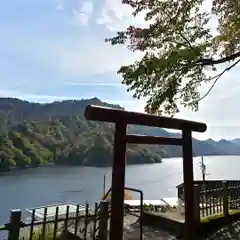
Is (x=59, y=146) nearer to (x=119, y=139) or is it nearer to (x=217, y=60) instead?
(x=217, y=60)

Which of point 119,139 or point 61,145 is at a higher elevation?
point 61,145

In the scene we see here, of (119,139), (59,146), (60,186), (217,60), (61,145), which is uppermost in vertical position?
(61,145)

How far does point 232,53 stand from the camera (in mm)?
5938

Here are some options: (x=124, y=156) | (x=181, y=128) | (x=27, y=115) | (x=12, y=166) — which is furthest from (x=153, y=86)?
(x=27, y=115)

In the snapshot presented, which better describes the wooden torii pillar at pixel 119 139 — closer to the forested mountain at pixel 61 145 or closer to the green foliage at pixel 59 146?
the forested mountain at pixel 61 145

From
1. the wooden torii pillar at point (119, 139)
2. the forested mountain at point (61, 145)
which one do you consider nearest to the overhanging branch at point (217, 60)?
the wooden torii pillar at point (119, 139)

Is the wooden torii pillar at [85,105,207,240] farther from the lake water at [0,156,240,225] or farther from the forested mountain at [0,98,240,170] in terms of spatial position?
the forested mountain at [0,98,240,170]

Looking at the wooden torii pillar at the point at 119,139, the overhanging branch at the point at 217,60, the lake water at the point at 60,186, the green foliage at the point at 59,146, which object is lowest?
the lake water at the point at 60,186

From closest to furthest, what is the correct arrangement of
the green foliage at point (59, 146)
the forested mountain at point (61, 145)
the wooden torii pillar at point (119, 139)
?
the wooden torii pillar at point (119, 139) < the forested mountain at point (61, 145) < the green foliage at point (59, 146)

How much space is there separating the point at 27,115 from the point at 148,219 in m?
144

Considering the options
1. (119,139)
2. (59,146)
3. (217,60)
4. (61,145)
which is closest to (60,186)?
(59,146)

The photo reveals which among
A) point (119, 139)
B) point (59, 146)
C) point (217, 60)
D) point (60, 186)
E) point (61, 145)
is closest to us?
point (119, 139)

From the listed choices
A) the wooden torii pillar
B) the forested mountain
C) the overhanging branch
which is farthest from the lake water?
the wooden torii pillar

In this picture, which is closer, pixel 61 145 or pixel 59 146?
pixel 59 146
